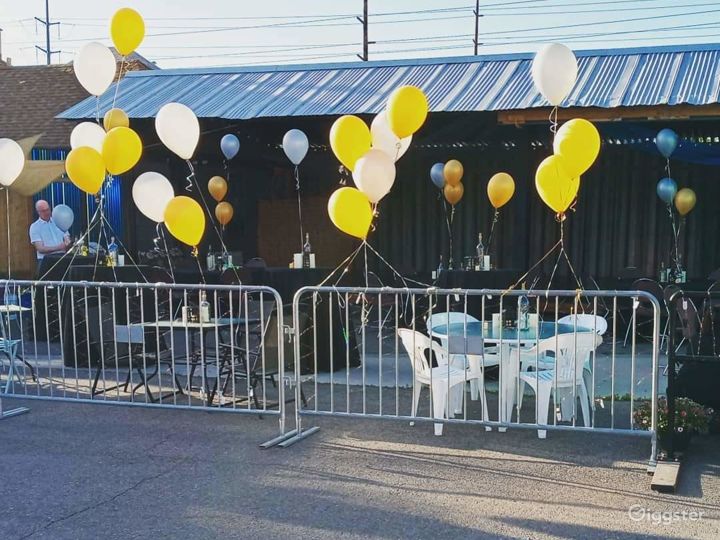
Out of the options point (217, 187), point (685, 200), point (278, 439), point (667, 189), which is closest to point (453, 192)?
point (667, 189)

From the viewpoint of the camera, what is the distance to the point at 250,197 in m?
13.8

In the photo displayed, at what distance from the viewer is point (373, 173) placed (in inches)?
230

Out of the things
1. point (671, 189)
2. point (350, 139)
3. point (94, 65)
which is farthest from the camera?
point (671, 189)

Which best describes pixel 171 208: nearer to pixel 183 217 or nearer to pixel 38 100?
pixel 183 217

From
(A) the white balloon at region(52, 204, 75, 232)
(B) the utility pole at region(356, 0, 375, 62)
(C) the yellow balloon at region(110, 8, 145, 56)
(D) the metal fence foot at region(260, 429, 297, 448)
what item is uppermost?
(B) the utility pole at region(356, 0, 375, 62)

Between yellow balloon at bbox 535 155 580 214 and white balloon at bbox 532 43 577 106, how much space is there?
863 mm

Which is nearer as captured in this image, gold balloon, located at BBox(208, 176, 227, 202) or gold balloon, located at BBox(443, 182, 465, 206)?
gold balloon, located at BBox(443, 182, 465, 206)

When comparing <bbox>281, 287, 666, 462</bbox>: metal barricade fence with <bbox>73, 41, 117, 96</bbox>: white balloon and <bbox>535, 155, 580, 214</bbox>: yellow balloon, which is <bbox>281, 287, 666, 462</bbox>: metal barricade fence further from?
<bbox>73, 41, 117, 96</bbox>: white balloon

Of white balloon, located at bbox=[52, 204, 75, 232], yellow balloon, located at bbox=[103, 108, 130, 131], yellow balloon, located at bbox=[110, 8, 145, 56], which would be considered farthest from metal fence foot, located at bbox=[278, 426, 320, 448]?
white balloon, located at bbox=[52, 204, 75, 232]

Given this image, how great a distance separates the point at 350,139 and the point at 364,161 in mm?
432

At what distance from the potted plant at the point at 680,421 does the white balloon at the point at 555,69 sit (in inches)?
115

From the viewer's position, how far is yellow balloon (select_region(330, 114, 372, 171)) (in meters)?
6.11

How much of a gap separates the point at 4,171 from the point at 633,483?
715 centimetres

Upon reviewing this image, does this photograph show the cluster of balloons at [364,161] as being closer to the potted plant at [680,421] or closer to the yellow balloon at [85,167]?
the yellow balloon at [85,167]
